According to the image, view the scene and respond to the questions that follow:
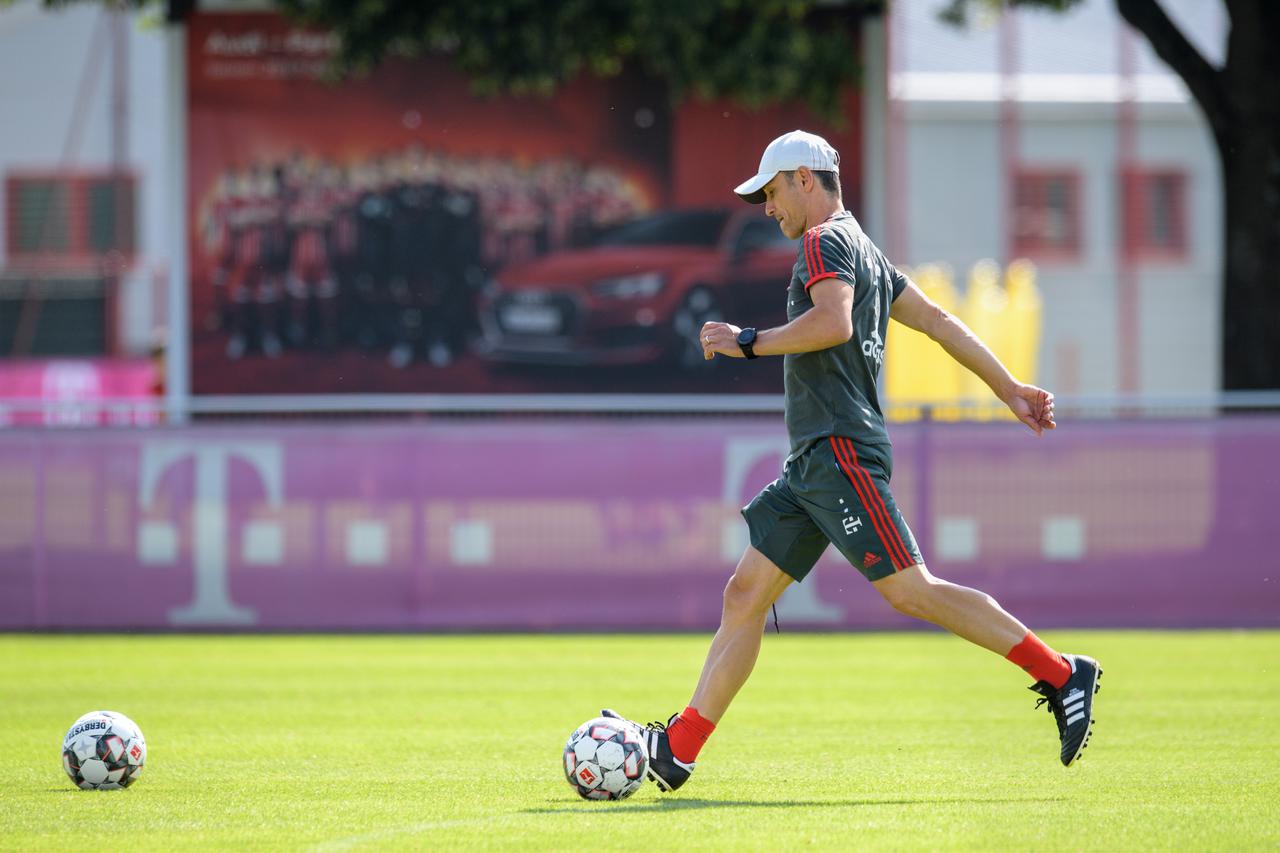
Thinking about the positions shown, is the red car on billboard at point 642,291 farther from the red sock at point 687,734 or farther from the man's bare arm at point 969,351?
the red sock at point 687,734

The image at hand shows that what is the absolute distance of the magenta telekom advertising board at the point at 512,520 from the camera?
1386 cm

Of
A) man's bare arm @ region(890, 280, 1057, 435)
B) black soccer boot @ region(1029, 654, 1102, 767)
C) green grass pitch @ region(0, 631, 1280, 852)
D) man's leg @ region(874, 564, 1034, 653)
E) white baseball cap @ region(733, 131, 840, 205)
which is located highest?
white baseball cap @ region(733, 131, 840, 205)

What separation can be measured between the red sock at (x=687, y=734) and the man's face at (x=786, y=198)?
172 cm

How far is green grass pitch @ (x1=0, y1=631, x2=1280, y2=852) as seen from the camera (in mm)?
5988

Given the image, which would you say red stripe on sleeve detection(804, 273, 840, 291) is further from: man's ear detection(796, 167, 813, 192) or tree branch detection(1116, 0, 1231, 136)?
tree branch detection(1116, 0, 1231, 136)

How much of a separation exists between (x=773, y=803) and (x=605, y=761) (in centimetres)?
59

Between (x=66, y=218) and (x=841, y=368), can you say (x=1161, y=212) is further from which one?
(x=841, y=368)

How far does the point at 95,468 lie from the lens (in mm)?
13891

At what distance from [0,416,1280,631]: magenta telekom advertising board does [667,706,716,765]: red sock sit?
708 centimetres

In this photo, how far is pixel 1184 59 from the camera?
16.8m

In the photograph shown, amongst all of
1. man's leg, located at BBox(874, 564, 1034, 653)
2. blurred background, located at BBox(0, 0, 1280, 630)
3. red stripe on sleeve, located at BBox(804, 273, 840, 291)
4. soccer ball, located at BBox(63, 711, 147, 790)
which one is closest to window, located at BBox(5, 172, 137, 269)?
blurred background, located at BBox(0, 0, 1280, 630)

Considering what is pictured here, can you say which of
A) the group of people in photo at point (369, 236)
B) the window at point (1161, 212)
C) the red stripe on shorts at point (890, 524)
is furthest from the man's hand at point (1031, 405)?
the window at point (1161, 212)

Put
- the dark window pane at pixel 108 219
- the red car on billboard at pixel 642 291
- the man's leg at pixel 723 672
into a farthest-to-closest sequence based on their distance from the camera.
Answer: the dark window pane at pixel 108 219 → the red car on billboard at pixel 642 291 → the man's leg at pixel 723 672

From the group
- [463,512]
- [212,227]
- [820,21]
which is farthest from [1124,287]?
[463,512]
